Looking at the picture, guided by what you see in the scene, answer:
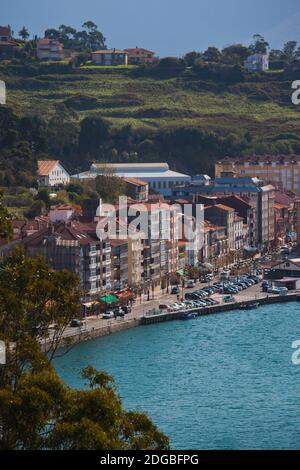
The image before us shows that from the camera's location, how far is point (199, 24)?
317 feet

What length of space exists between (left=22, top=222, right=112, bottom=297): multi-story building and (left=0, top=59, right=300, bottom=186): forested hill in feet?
26.2

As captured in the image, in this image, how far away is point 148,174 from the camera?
35.5m

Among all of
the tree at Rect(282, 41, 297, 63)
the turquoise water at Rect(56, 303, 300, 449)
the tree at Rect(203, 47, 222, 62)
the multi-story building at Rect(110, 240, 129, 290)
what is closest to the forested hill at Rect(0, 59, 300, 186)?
the tree at Rect(203, 47, 222, 62)

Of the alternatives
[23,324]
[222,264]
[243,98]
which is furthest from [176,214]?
[243,98]

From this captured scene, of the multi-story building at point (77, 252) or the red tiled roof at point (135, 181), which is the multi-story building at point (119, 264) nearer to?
the multi-story building at point (77, 252)

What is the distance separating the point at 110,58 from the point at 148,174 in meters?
18.2

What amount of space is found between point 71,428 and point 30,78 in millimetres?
40727

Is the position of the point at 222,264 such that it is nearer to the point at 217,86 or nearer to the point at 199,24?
the point at 217,86

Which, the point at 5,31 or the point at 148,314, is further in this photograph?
the point at 5,31

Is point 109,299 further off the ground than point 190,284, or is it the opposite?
point 109,299

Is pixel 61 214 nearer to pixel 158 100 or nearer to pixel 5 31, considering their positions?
pixel 158 100

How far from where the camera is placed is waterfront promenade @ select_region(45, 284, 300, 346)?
68.4 ft

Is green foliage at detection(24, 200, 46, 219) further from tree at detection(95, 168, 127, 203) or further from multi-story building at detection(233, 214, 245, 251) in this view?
multi-story building at detection(233, 214, 245, 251)

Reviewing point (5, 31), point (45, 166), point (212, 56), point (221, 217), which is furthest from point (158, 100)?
point (221, 217)
